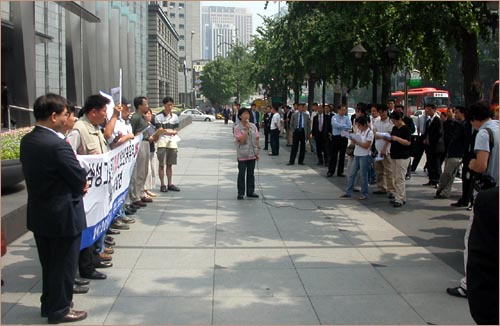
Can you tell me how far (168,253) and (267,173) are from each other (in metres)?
7.93

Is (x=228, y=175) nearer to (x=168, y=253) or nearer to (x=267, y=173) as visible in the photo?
(x=267, y=173)

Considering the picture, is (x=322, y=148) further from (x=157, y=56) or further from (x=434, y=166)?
(x=157, y=56)

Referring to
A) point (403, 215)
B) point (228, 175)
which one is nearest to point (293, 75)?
point (228, 175)

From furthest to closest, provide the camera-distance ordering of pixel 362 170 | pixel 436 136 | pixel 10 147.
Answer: pixel 436 136 < pixel 362 170 < pixel 10 147

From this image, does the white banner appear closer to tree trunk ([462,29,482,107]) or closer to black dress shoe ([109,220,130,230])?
black dress shoe ([109,220,130,230])

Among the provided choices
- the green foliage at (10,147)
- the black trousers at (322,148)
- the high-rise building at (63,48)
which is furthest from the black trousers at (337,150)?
the high-rise building at (63,48)

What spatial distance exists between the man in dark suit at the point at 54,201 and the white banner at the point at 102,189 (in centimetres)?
70

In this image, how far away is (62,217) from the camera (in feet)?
14.5

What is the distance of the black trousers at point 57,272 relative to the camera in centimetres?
450

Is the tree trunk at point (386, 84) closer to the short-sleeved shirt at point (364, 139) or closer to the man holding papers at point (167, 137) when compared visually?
the short-sleeved shirt at point (364, 139)

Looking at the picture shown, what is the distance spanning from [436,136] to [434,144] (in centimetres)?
20

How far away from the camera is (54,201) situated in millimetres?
4398

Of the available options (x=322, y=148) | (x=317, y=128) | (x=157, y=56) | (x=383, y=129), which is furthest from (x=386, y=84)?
(x=157, y=56)

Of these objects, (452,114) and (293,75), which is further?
(293,75)
